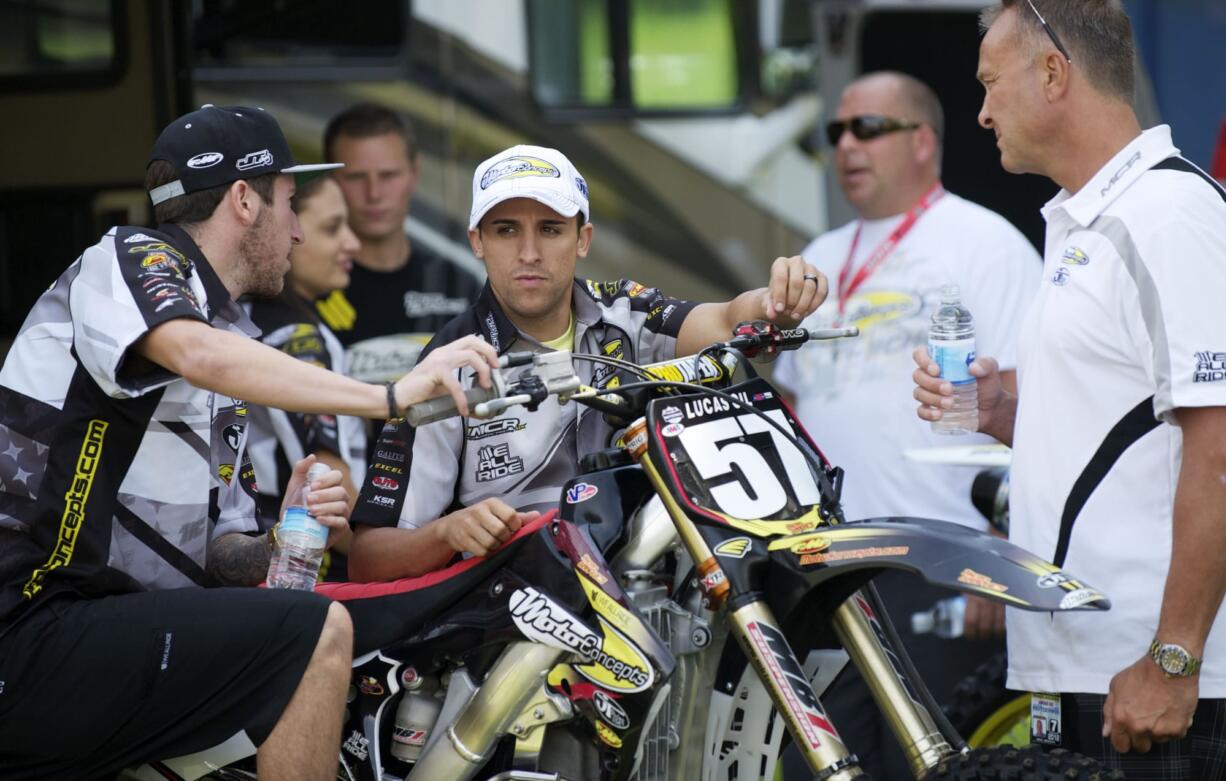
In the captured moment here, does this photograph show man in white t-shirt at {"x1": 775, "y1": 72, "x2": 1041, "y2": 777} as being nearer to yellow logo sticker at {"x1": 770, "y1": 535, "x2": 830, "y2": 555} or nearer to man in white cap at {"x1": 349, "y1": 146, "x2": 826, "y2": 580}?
man in white cap at {"x1": 349, "y1": 146, "x2": 826, "y2": 580}

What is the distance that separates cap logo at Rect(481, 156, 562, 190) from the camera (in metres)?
3.66

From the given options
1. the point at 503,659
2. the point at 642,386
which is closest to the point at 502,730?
the point at 503,659

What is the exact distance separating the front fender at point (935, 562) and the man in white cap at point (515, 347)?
1.99ft

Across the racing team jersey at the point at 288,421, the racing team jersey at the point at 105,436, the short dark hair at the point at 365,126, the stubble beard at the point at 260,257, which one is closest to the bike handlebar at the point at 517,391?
the racing team jersey at the point at 105,436

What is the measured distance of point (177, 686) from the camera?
3250 mm

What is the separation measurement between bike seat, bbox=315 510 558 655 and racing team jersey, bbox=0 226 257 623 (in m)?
0.42

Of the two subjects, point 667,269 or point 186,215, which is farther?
point 667,269

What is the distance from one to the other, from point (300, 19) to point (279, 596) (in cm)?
379

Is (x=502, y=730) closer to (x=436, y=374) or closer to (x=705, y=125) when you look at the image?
(x=436, y=374)

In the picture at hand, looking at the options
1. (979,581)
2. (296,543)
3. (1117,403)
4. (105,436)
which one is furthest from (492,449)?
(1117,403)

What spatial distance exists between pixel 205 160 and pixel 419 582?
1059mm

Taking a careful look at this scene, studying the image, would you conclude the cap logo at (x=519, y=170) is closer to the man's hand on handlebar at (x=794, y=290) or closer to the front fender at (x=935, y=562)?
the man's hand on handlebar at (x=794, y=290)

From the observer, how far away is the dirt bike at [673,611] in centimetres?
312

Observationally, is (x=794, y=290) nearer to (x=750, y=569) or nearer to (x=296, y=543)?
(x=750, y=569)
